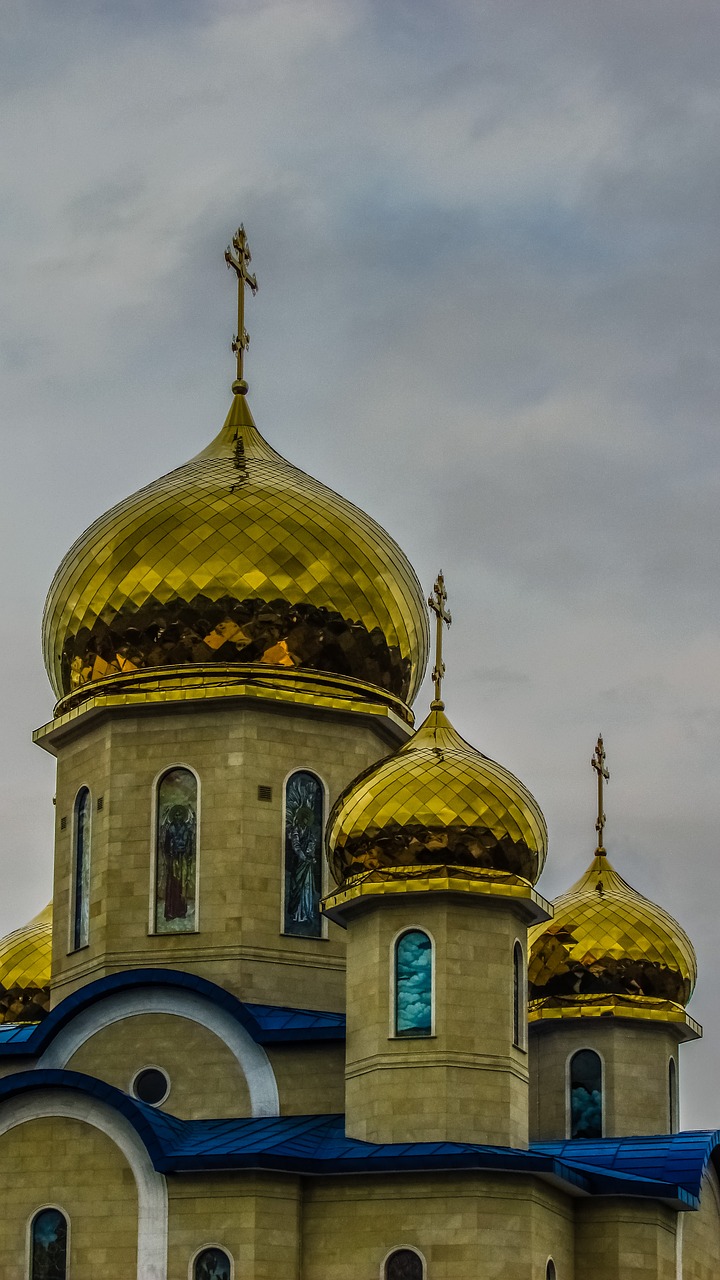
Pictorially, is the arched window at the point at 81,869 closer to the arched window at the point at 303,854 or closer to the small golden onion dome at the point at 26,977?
the arched window at the point at 303,854

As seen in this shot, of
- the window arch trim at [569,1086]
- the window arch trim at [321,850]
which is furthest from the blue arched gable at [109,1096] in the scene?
the window arch trim at [569,1086]

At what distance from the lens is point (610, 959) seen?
2852 cm

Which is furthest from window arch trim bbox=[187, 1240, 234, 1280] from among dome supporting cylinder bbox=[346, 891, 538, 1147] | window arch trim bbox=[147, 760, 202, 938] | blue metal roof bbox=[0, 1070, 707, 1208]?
window arch trim bbox=[147, 760, 202, 938]

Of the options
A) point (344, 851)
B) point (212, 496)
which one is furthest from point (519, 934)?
point (212, 496)

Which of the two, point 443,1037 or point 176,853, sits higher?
point 176,853

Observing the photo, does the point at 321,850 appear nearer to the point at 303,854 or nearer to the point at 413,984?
the point at 303,854

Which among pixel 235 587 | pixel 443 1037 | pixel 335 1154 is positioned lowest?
pixel 335 1154

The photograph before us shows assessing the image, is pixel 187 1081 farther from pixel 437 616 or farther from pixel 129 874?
pixel 437 616

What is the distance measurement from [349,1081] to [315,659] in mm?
4908

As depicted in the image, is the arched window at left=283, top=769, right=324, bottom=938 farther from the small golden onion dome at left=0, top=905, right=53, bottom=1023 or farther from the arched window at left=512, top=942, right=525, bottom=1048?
the small golden onion dome at left=0, top=905, right=53, bottom=1023

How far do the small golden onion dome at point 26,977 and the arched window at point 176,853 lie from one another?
144 inches

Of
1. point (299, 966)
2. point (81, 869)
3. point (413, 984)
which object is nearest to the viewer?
point (413, 984)

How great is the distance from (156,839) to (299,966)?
1.94 metres

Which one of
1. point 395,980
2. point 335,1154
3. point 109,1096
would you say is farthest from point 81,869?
point 335,1154
